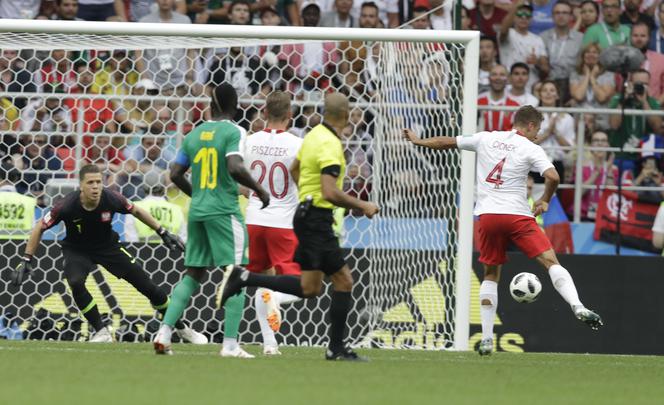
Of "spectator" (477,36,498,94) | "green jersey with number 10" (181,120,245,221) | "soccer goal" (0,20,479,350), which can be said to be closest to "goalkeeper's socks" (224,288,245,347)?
"green jersey with number 10" (181,120,245,221)

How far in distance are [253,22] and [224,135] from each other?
8.60 meters

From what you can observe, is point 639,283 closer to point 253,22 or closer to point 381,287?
point 381,287

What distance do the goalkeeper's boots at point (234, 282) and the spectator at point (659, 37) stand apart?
10669 millimetres

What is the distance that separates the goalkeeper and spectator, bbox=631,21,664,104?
332 inches

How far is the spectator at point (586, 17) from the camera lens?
60.7ft

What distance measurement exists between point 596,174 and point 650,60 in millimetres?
2911

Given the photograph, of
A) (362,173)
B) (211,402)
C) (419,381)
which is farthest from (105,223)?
(211,402)

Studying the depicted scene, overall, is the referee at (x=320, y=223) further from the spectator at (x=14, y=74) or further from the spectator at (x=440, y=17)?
the spectator at (x=440, y=17)

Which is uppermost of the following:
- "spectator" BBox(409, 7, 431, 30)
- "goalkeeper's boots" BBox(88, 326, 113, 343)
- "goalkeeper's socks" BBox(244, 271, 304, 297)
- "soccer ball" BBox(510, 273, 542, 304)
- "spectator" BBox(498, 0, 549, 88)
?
"spectator" BBox(409, 7, 431, 30)

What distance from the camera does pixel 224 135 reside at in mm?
9625

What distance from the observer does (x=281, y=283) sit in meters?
9.66

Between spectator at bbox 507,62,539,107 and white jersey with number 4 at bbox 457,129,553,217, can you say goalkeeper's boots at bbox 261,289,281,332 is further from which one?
spectator at bbox 507,62,539,107

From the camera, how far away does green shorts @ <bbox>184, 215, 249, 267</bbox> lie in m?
9.62

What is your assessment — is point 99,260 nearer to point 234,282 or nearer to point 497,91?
point 234,282
